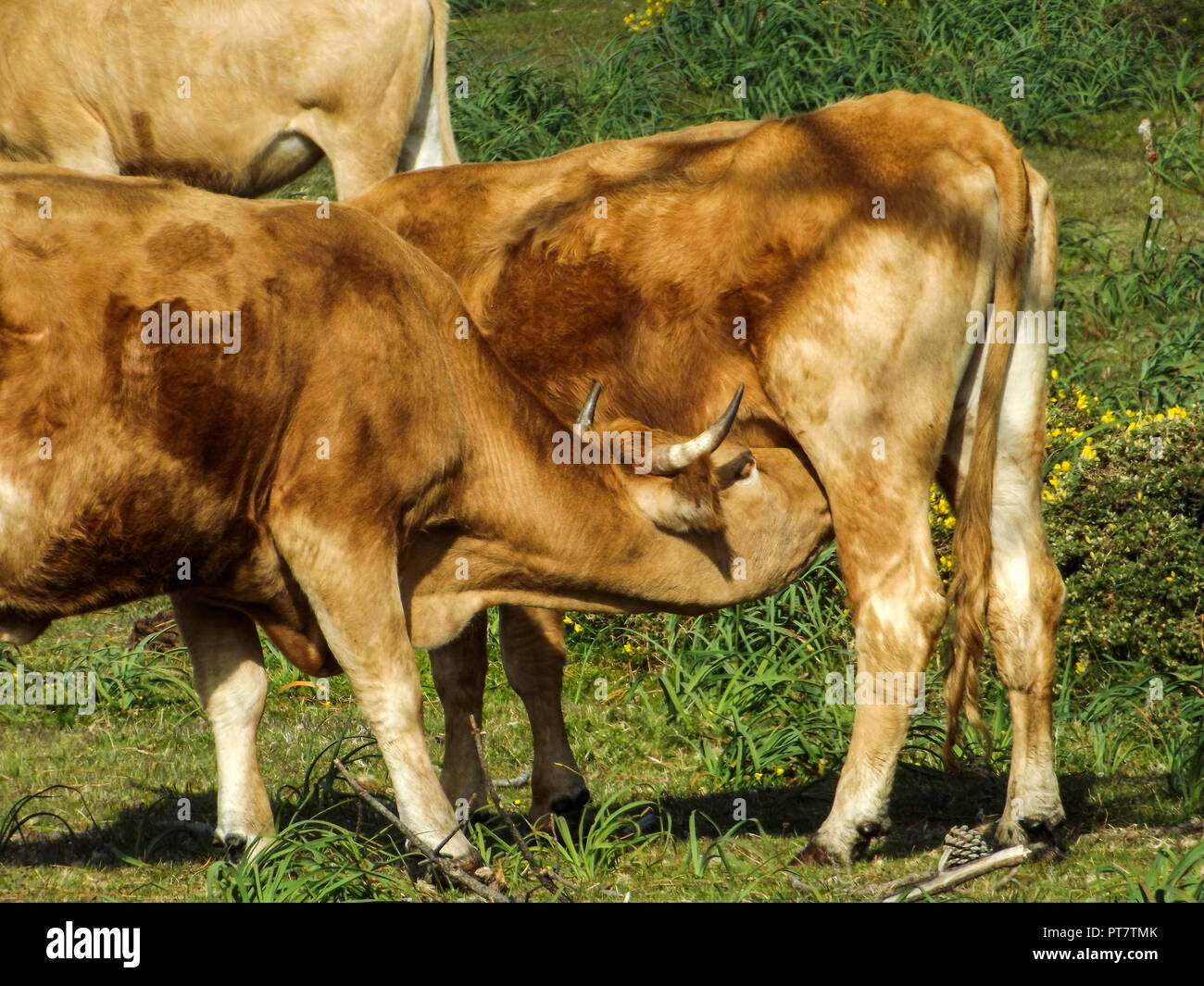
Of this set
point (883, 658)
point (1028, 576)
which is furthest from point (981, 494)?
point (883, 658)

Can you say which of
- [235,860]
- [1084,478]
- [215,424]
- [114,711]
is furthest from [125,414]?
[1084,478]

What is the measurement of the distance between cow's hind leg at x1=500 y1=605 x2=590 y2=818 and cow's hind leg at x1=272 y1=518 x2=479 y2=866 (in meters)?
1.16

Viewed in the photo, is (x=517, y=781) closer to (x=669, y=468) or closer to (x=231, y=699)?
(x=231, y=699)

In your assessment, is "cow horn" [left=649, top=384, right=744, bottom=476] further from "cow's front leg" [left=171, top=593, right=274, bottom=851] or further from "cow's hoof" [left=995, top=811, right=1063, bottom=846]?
"cow's hoof" [left=995, top=811, right=1063, bottom=846]

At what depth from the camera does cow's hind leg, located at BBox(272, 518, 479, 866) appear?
5203 mm

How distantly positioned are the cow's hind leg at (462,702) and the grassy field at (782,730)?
24cm

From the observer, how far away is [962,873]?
5.29 meters

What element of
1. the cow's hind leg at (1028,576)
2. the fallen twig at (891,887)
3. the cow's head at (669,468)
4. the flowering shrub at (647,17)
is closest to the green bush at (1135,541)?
the cow's hind leg at (1028,576)

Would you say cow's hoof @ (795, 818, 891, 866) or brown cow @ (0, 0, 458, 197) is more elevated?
brown cow @ (0, 0, 458, 197)

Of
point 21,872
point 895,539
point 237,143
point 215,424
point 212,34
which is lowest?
point 21,872

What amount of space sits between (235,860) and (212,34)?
5.91 metres

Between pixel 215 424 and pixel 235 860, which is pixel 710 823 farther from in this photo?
pixel 215 424

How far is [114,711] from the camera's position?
27.2ft

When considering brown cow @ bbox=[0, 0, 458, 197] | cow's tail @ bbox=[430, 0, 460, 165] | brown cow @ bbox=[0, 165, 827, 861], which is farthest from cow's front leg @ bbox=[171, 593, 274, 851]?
cow's tail @ bbox=[430, 0, 460, 165]
